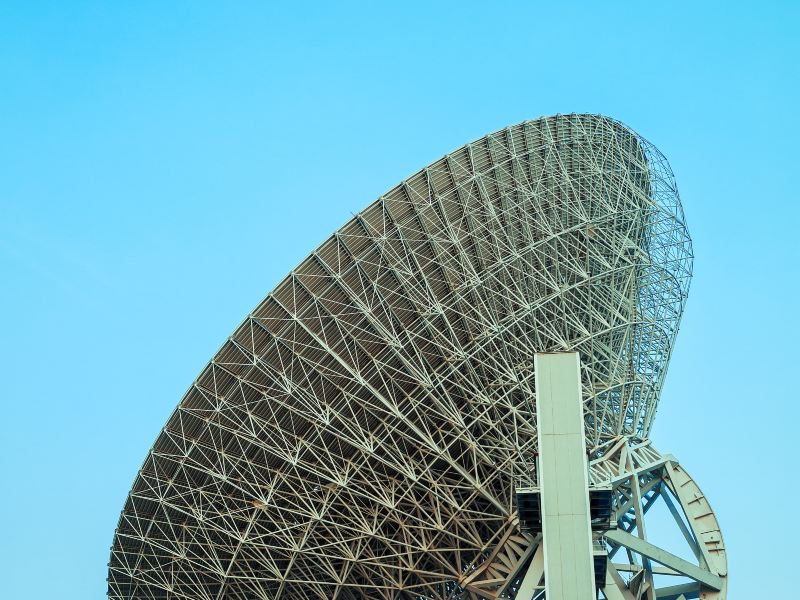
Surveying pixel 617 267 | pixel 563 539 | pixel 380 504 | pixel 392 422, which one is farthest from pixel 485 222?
pixel 563 539

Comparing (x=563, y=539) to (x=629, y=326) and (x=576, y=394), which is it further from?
(x=629, y=326)

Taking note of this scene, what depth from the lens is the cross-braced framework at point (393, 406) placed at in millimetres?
36844

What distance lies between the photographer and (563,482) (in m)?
30.6

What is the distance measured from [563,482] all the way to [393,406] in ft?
25.3

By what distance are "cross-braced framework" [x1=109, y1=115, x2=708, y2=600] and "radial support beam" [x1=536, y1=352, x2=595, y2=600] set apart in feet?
19.2

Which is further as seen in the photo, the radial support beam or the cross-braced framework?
the cross-braced framework

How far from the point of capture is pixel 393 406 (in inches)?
1444

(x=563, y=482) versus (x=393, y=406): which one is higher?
(x=393, y=406)

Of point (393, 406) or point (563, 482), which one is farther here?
A: point (393, 406)

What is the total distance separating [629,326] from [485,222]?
20.8 feet

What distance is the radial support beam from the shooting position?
29938 millimetres

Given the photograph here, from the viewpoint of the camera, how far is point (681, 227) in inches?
1816

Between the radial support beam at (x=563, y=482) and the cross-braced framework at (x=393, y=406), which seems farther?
the cross-braced framework at (x=393, y=406)

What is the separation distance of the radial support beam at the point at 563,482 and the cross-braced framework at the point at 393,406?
5859 millimetres
